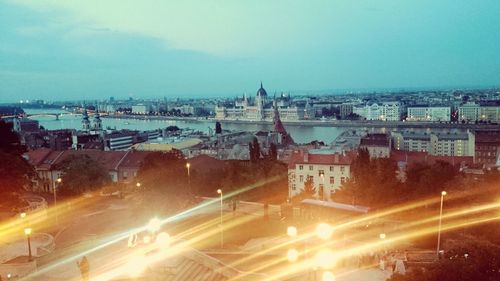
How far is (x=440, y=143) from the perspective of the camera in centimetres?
4588

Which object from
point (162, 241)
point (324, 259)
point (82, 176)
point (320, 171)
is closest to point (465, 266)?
point (324, 259)

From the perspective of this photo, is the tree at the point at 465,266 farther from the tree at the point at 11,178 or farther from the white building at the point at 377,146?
the white building at the point at 377,146

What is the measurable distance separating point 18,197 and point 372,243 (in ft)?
35.8

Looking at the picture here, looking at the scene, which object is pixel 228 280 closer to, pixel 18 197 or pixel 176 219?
pixel 176 219

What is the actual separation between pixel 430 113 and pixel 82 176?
307 ft

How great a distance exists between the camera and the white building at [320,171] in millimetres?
23812

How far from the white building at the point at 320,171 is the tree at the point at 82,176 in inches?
380

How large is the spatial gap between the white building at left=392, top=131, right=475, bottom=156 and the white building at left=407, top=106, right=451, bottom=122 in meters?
53.6

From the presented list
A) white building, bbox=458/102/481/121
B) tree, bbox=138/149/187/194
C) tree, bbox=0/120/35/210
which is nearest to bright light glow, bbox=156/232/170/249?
tree, bbox=0/120/35/210

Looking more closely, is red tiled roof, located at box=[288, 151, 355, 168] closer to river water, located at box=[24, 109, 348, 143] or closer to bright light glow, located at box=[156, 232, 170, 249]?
bright light glow, located at box=[156, 232, 170, 249]

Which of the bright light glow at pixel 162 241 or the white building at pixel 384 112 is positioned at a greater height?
the bright light glow at pixel 162 241

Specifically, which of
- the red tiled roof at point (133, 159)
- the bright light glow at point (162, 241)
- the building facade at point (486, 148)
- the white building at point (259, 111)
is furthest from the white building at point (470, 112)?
the bright light glow at point (162, 241)

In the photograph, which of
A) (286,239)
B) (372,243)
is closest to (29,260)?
(286,239)

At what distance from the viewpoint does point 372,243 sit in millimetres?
13180
